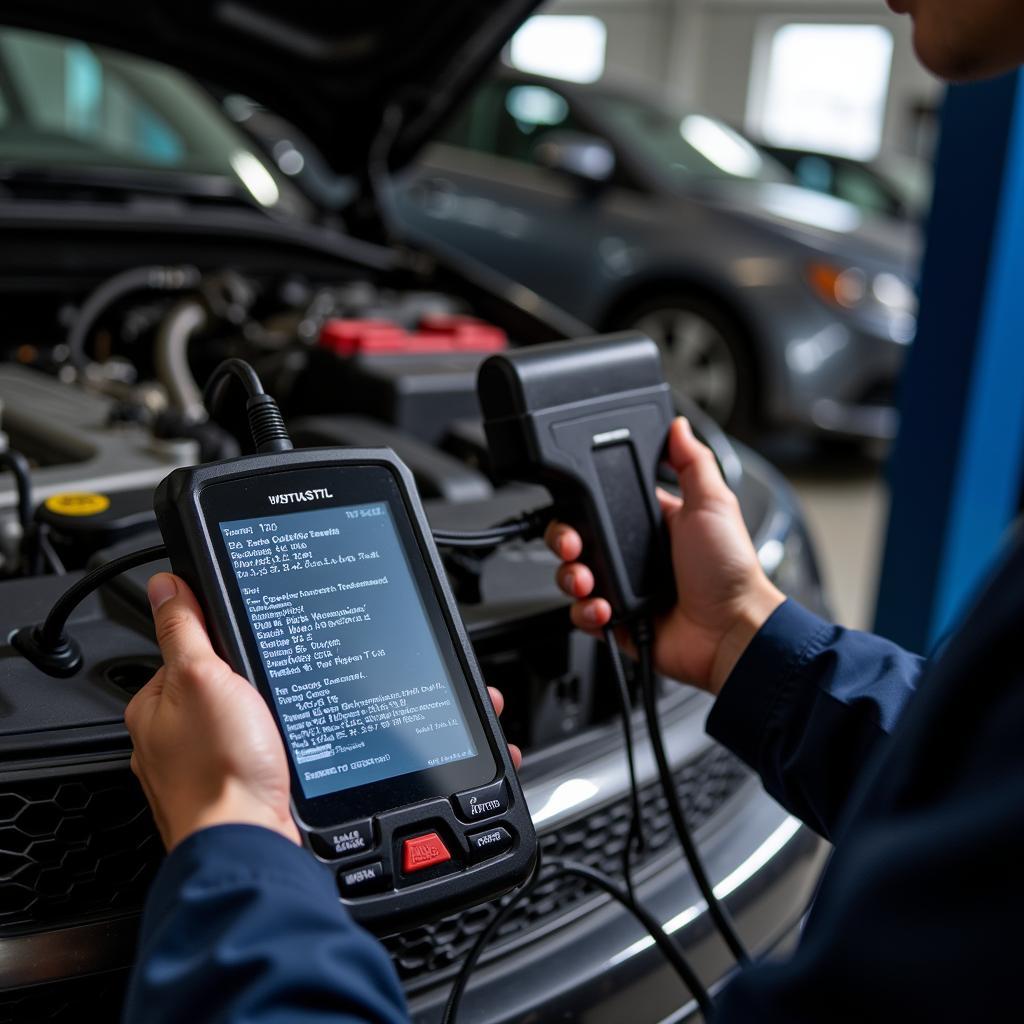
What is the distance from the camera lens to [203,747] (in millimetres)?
579

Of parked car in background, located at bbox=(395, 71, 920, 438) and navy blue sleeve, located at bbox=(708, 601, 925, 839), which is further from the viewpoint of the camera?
parked car in background, located at bbox=(395, 71, 920, 438)

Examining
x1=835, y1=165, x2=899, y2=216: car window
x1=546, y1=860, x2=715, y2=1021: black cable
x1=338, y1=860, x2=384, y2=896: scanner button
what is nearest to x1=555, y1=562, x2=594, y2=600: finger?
x1=546, y1=860, x2=715, y2=1021: black cable

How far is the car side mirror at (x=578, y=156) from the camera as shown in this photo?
352cm

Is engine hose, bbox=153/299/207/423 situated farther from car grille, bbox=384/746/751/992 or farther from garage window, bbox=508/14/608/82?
garage window, bbox=508/14/608/82

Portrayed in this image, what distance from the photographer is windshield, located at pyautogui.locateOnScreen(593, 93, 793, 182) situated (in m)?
3.87

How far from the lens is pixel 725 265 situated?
354cm

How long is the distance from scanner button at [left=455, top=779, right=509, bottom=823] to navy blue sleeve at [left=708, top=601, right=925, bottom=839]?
0.86 ft

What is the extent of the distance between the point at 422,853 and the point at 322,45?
53.2 inches

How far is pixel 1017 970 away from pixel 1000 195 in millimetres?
1696

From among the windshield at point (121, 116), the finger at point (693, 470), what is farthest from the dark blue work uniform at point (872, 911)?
the windshield at point (121, 116)

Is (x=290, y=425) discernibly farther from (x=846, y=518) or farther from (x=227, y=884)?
(x=846, y=518)

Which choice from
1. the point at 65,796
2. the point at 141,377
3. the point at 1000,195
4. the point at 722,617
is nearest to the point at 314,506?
the point at 65,796

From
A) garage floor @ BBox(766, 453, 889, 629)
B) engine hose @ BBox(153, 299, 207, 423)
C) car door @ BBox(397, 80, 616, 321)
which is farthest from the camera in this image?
car door @ BBox(397, 80, 616, 321)

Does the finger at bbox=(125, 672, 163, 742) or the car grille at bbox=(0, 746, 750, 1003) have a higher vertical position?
the finger at bbox=(125, 672, 163, 742)
